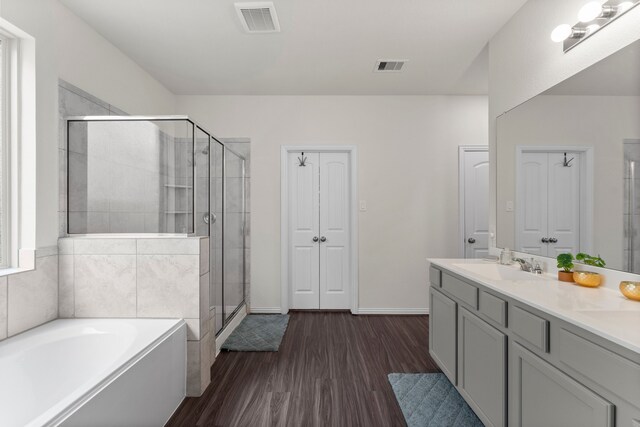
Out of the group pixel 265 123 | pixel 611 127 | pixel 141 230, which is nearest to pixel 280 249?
pixel 265 123

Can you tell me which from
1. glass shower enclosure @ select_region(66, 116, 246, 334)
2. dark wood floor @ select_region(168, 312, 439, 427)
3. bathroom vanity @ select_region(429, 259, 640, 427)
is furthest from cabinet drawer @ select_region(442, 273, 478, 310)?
glass shower enclosure @ select_region(66, 116, 246, 334)

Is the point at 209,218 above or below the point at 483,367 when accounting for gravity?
above

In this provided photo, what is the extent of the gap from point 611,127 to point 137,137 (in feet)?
8.84

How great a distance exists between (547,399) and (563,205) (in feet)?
3.40

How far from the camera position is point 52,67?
208 cm

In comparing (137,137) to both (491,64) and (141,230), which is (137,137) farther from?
(491,64)

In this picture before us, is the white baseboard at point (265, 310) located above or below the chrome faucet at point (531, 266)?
below

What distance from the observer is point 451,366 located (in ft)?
6.88

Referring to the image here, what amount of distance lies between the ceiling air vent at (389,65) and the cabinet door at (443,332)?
2046 millimetres

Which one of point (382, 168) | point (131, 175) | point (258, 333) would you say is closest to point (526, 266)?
point (382, 168)

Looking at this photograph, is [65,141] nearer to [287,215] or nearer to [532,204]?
[287,215]

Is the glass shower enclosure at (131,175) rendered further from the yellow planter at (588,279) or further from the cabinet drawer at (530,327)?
the yellow planter at (588,279)

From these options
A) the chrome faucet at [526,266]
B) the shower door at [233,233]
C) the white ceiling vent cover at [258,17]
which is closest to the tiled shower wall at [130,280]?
the shower door at [233,233]

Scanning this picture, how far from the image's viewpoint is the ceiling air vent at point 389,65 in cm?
298
